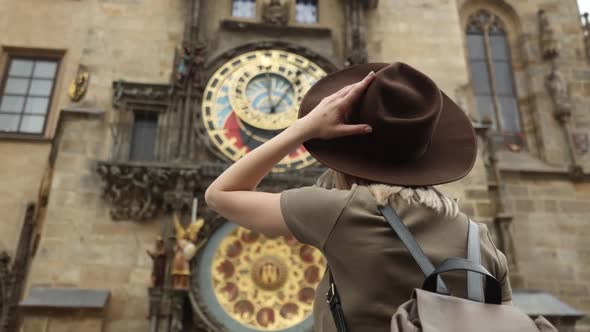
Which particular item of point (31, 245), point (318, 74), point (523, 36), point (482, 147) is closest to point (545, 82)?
point (523, 36)

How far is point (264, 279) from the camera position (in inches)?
269

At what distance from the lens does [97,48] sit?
8.23m

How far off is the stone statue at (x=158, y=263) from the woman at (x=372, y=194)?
532cm

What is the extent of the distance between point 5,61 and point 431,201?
10288mm

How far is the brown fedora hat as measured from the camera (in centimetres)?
132

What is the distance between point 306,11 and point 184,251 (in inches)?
189

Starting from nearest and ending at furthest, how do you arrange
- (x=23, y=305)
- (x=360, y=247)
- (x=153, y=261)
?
(x=360, y=247)
(x=23, y=305)
(x=153, y=261)

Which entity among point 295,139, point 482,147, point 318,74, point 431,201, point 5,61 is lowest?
point 431,201

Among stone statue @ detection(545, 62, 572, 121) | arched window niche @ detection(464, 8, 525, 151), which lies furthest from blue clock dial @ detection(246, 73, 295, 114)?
stone statue @ detection(545, 62, 572, 121)

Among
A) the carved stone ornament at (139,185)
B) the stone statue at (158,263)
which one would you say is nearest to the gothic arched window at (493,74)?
the carved stone ornament at (139,185)

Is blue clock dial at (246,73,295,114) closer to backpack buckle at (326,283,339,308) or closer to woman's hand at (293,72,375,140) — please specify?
woman's hand at (293,72,375,140)

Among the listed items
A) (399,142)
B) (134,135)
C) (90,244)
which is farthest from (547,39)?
(399,142)

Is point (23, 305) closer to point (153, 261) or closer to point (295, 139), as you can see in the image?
point (153, 261)

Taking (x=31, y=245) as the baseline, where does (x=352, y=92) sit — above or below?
below
